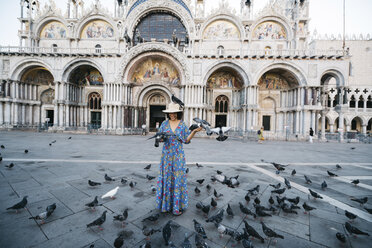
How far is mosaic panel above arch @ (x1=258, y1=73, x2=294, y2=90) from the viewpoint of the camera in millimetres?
21281

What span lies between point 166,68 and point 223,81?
8.18m

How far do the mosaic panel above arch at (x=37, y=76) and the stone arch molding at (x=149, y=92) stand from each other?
45.9 ft

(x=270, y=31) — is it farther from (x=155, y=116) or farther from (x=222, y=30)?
(x=155, y=116)

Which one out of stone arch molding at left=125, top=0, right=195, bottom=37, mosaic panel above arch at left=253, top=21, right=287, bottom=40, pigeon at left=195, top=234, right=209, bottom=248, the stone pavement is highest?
stone arch molding at left=125, top=0, right=195, bottom=37

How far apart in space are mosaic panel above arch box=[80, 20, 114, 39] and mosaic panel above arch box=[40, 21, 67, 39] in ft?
9.93

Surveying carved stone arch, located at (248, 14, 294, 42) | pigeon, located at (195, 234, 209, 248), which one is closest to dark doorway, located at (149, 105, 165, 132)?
carved stone arch, located at (248, 14, 294, 42)

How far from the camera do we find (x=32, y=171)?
4.74 meters

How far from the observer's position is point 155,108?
2336 cm

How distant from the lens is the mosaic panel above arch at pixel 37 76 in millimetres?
21234

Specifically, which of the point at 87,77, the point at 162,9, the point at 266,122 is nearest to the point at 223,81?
the point at 266,122

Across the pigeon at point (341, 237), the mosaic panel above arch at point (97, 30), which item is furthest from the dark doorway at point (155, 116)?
the pigeon at point (341, 237)

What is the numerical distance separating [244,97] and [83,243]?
67.2 feet

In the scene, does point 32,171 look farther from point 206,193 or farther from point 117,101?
Result: point 117,101

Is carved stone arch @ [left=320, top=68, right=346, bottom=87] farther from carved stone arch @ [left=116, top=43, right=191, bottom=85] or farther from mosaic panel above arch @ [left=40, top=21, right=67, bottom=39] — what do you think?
mosaic panel above arch @ [left=40, top=21, right=67, bottom=39]
